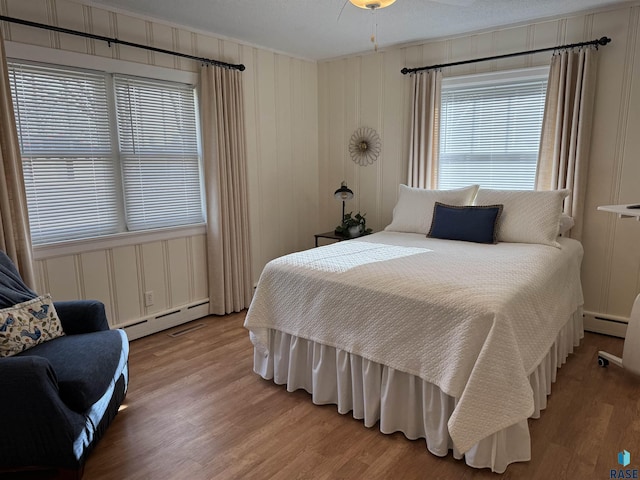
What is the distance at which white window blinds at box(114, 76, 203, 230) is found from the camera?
3.32 meters

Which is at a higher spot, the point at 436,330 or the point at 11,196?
the point at 11,196

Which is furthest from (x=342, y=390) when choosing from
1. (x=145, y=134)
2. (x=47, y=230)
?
(x=145, y=134)

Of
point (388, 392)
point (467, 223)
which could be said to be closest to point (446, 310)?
point (388, 392)

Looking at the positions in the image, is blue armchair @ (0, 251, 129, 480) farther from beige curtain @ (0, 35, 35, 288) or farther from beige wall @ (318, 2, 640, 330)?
beige wall @ (318, 2, 640, 330)

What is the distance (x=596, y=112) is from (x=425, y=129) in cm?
135

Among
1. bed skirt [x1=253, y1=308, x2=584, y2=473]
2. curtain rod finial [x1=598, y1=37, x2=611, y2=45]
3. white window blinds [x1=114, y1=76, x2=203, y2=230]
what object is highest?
curtain rod finial [x1=598, y1=37, x2=611, y2=45]

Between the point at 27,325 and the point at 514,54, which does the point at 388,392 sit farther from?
the point at 514,54

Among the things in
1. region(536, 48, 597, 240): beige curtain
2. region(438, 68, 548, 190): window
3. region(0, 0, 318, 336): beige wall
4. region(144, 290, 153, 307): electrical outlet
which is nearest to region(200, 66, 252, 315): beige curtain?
region(0, 0, 318, 336): beige wall

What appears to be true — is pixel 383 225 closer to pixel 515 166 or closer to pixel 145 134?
pixel 515 166

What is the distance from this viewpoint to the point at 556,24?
335 cm

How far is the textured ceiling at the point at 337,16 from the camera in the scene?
9.95ft

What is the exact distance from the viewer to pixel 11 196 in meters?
2.62

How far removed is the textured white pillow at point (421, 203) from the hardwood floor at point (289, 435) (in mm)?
1411

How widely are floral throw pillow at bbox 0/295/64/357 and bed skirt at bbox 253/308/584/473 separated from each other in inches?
46.9
